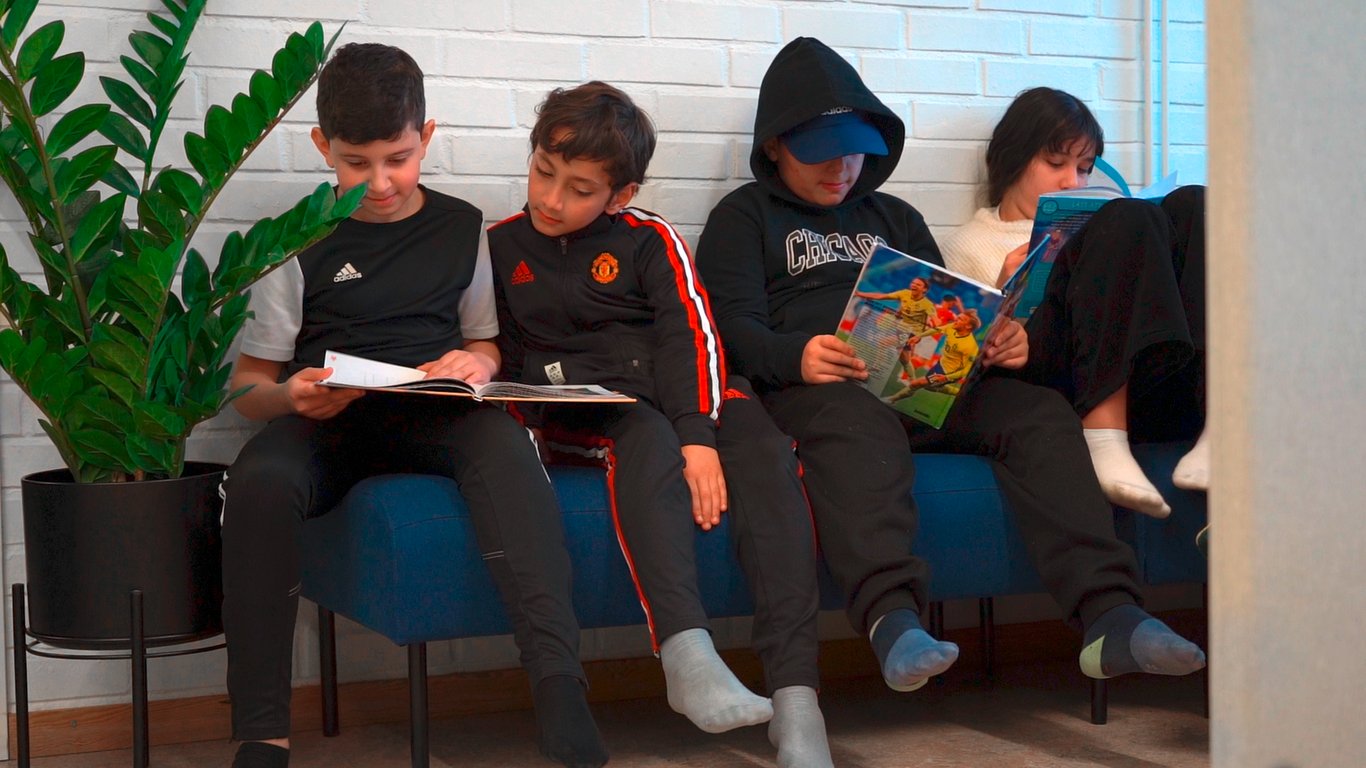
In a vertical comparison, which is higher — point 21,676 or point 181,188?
point 181,188

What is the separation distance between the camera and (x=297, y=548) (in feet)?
5.41

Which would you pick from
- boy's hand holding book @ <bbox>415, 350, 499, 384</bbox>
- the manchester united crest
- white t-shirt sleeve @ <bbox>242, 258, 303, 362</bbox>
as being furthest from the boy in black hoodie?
white t-shirt sleeve @ <bbox>242, 258, 303, 362</bbox>

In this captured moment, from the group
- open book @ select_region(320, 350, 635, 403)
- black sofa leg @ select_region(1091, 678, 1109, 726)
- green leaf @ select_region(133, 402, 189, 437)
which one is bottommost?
black sofa leg @ select_region(1091, 678, 1109, 726)

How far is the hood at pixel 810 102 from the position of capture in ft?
7.22

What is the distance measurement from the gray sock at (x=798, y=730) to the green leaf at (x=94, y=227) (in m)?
1.10

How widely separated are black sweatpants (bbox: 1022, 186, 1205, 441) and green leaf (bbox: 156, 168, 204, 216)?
1.28 m

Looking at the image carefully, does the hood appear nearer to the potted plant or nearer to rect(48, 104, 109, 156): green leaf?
the potted plant

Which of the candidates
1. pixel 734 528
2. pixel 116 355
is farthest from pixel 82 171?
pixel 734 528

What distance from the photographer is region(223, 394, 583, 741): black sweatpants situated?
1583 mm

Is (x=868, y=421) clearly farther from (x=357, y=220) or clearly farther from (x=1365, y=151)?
(x=1365, y=151)

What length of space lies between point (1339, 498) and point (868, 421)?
143 centimetres

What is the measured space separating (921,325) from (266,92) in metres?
0.96

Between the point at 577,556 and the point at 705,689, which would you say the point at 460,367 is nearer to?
the point at 577,556

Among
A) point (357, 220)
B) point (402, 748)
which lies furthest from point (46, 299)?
point (402, 748)
